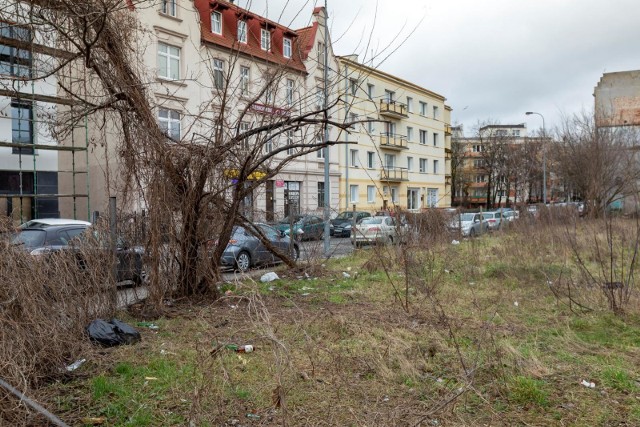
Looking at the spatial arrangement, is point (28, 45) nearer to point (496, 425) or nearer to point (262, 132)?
point (262, 132)

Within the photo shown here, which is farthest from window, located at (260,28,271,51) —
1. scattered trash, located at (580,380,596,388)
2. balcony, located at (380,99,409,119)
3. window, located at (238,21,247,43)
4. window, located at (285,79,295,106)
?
balcony, located at (380,99,409,119)

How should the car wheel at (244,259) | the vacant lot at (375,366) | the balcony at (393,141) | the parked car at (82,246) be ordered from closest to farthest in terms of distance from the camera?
the vacant lot at (375,366) < the parked car at (82,246) < the car wheel at (244,259) < the balcony at (393,141)

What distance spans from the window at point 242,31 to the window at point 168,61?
17.0 m

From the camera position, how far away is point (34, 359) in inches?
175

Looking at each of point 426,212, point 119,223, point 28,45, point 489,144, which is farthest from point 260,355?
point 489,144

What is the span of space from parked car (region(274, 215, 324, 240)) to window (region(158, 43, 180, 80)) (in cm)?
1386

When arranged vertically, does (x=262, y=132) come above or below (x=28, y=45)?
below

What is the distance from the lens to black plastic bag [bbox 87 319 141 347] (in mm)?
5691


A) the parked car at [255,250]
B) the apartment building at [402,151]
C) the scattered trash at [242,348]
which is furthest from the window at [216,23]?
the scattered trash at [242,348]

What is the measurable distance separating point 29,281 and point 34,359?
87cm

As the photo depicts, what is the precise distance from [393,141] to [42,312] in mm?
40126

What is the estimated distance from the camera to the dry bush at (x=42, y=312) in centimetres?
400

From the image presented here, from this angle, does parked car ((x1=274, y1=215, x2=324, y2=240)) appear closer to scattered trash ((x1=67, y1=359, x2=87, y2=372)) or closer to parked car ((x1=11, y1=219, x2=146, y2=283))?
parked car ((x1=11, y1=219, x2=146, y2=283))

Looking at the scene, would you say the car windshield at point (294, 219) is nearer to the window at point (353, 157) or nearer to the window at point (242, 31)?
the window at point (242, 31)
